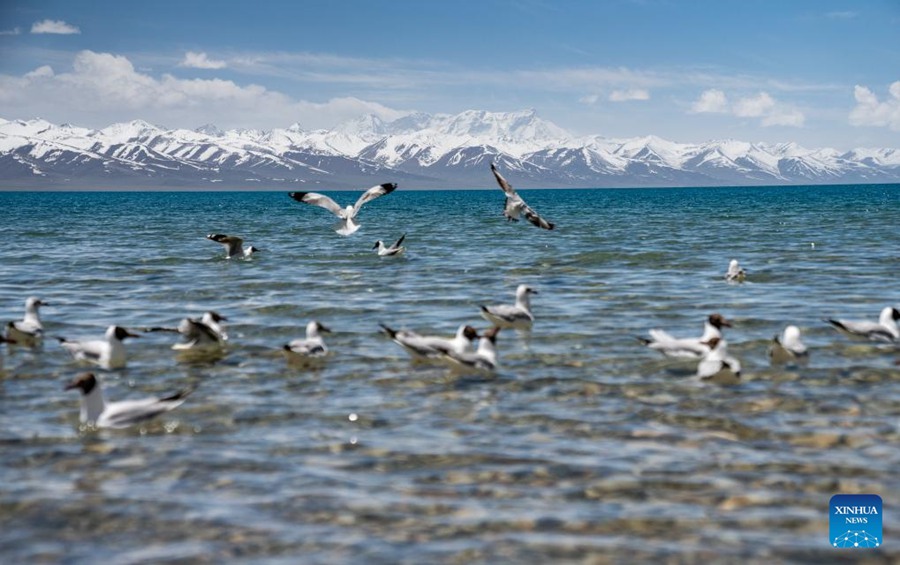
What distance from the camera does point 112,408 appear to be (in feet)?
38.3

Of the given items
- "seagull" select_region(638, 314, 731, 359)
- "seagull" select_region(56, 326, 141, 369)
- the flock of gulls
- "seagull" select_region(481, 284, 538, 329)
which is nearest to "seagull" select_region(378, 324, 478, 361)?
the flock of gulls

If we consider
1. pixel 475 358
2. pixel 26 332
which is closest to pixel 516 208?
pixel 475 358

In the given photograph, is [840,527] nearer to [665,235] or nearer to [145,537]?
[145,537]

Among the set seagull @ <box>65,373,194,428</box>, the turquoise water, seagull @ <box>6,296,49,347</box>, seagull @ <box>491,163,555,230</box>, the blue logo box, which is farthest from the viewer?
seagull @ <box>491,163,555,230</box>

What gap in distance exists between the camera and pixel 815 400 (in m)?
12.6

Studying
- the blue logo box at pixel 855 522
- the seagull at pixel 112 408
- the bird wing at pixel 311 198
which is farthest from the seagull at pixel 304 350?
the bird wing at pixel 311 198

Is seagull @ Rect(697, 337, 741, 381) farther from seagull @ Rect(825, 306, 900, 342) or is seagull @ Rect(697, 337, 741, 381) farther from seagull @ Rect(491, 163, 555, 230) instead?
seagull @ Rect(491, 163, 555, 230)

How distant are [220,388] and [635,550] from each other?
7.76m

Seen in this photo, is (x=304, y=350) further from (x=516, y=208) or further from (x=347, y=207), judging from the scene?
(x=347, y=207)

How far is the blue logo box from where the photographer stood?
7961mm

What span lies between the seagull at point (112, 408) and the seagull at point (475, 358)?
13.9 feet

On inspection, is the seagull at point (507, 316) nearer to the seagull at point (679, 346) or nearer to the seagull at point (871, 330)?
the seagull at point (679, 346)

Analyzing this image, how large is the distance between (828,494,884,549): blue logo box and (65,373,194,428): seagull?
738 cm

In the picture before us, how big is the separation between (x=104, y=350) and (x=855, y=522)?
11.6 m
